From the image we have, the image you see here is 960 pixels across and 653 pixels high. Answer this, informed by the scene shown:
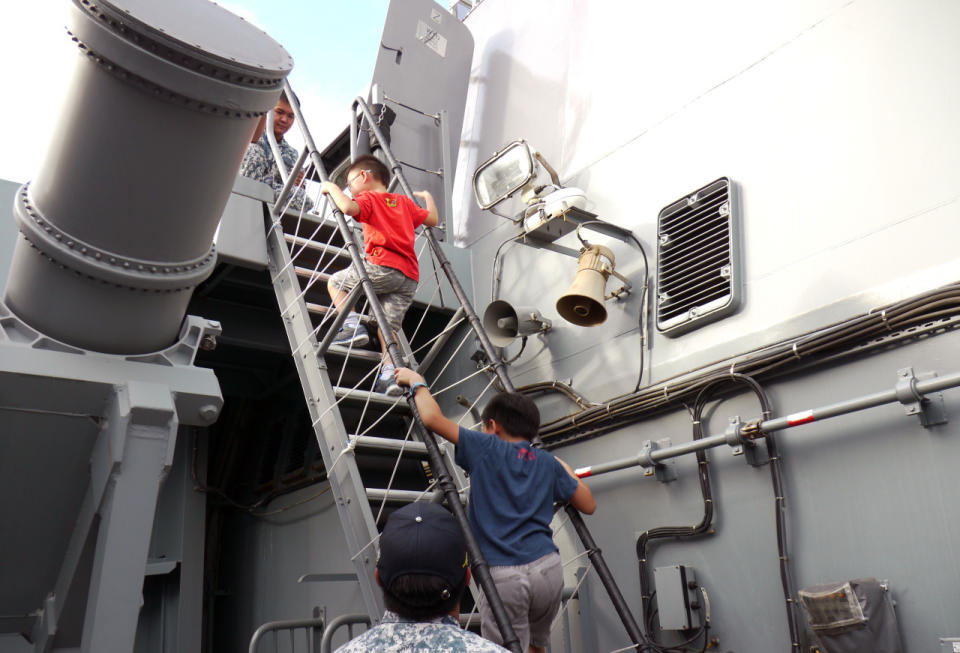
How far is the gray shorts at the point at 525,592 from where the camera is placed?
299 centimetres

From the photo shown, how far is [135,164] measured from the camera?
2.32 meters

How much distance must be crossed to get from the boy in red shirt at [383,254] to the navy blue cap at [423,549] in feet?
9.34

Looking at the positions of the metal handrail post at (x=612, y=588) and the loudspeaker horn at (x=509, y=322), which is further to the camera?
the loudspeaker horn at (x=509, y=322)

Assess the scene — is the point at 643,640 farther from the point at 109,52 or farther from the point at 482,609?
the point at 109,52

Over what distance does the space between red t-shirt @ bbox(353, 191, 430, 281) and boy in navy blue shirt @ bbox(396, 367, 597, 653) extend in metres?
1.57

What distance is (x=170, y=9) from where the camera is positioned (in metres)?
2.28

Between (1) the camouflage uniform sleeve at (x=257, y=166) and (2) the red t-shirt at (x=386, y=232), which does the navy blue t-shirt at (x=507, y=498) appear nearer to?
(2) the red t-shirt at (x=386, y=232)

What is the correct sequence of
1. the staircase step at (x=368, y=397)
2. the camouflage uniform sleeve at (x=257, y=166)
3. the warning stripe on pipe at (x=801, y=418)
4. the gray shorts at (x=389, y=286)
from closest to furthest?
the warning stripe on pipe at (x=801, y=418) < the staircase step at (x=368, y=397) < the gray shorts at (x=389, y=286) < the camouflage uniform sleeve at (x=257, y=166)

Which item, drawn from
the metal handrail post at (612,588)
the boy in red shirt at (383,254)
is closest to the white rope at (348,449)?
the boy in red shirt at (383,254)

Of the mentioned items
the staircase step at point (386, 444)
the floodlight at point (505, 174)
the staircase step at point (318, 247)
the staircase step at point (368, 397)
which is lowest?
the staircase step at point (386, 444)

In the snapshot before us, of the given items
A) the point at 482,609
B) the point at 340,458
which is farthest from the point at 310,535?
the point at 482,609

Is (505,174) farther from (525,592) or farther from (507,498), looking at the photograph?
(525,592)

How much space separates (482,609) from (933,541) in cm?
170

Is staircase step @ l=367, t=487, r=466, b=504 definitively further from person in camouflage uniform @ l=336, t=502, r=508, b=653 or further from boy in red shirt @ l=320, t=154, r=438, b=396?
person in camouflage uniform @ l=336, t=502, r=508, b=653
